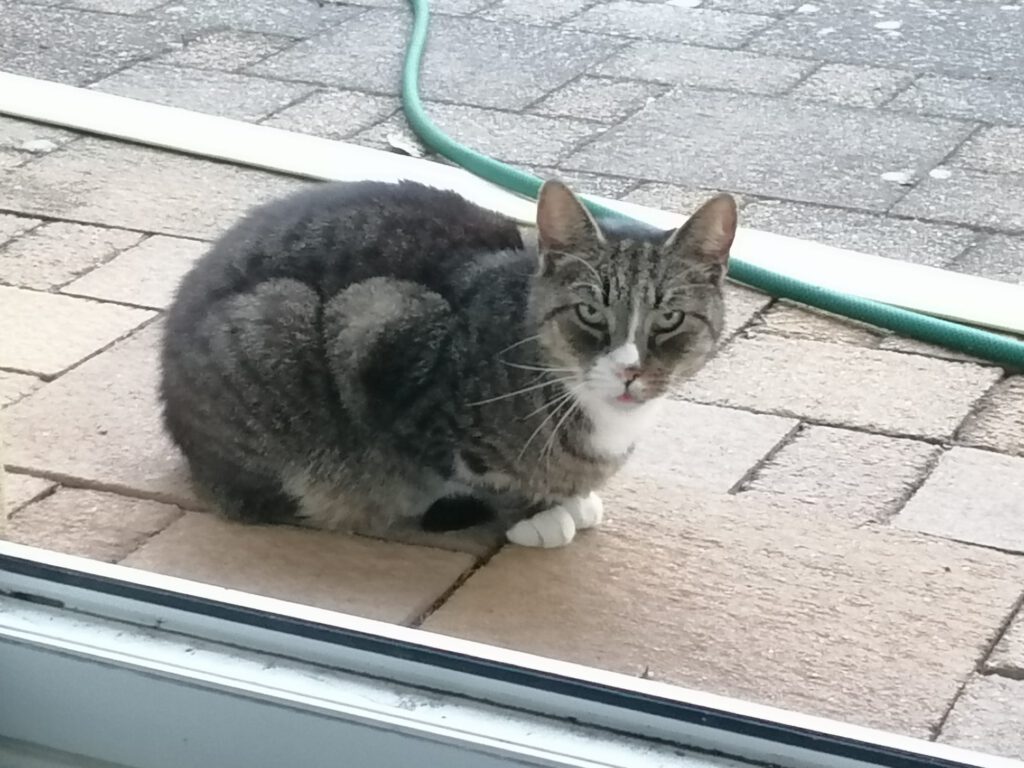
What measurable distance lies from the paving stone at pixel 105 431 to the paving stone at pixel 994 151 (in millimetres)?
1316

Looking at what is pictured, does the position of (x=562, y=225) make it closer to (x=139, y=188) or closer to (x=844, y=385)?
(x=844, y=385)

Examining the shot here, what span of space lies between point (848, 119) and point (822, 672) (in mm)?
1386

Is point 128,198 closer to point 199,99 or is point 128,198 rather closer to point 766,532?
point 199,99

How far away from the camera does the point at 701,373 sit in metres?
1.97

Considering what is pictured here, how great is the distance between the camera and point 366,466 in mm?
1678

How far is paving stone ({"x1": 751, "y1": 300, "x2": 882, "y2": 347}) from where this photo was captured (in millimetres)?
2080

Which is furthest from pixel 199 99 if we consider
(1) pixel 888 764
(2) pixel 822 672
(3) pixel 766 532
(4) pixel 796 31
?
(1) pixel 888 764

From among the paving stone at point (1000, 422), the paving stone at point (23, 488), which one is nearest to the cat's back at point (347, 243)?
the paving stone at point (23, 488)

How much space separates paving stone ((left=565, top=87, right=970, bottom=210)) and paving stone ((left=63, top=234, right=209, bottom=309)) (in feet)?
2.13

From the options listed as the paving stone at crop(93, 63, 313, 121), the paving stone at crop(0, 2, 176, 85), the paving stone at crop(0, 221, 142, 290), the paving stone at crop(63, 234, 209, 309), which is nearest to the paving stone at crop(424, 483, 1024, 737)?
the paving stone at crop(63, 234, 209, 309)

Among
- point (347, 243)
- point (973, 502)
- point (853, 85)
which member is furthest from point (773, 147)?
point (347, 243)

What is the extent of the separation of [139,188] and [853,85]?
1.25 m

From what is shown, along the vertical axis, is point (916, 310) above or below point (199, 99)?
below

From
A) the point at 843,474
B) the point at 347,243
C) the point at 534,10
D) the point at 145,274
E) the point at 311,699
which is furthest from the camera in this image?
the point at 534,10
